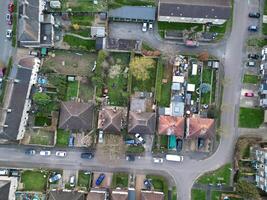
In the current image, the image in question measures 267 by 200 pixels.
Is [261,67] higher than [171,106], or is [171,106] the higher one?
[261,67]

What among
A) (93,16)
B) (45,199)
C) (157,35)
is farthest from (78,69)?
(45,199)

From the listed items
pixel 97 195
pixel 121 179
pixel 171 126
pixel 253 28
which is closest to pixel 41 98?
pixel 97 195

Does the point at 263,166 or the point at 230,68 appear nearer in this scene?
the point at 263,166

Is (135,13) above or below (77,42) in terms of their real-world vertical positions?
above

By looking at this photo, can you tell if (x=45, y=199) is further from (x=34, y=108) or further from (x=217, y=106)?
(x=217, y=106)

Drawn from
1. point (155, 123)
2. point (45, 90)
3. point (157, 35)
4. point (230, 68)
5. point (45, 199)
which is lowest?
point (45, 199)

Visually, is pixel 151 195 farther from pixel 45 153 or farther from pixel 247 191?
pixel 45 153
